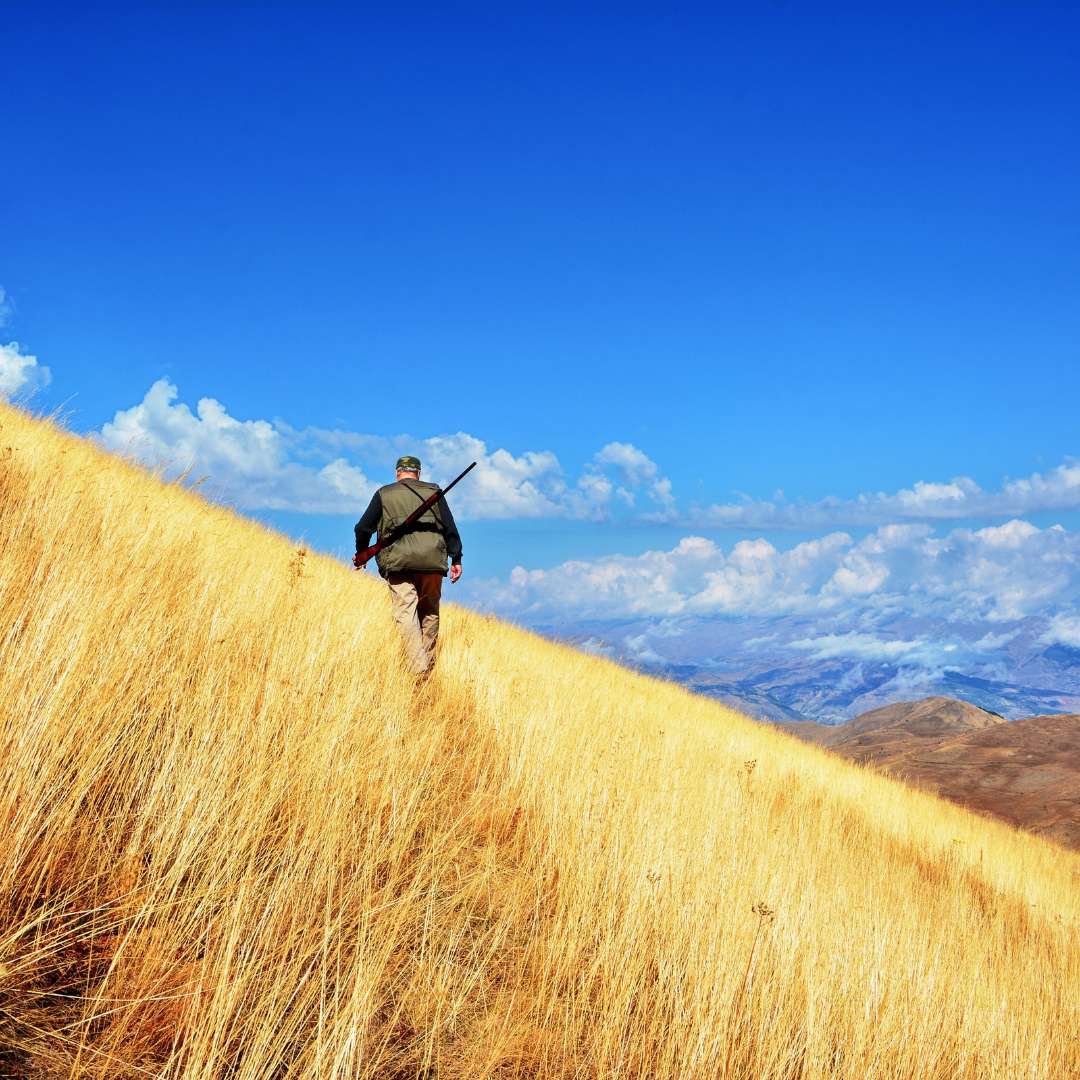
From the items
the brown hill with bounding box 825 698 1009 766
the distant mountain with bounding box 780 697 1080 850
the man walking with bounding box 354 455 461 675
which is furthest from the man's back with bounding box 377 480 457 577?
the brown hill with bounding box 825 698 1009 766

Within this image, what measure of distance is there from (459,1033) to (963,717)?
53291 millimetres

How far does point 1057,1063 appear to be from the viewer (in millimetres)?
3812

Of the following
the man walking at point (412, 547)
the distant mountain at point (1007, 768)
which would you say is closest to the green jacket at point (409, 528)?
the man walking at point (412, 547)

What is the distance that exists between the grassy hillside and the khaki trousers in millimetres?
1050

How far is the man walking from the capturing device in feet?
22.4

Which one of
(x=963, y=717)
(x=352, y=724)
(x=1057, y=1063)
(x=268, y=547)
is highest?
(x=963, y=717)

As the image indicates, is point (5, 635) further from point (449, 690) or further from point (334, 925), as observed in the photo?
point (449, 690)

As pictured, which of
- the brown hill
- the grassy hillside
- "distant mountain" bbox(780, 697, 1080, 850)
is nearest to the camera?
the grassy hillside

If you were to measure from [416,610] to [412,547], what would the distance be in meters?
0.70

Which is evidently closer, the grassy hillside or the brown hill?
the grassy hillside

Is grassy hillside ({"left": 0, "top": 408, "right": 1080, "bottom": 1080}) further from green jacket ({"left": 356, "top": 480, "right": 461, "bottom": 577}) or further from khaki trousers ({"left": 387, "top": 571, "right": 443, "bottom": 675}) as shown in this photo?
green jacket ({"left": 356, "top": 480, "right": 461, "bottom": 577})

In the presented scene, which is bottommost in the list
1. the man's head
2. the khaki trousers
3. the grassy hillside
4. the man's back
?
the grassy hillside

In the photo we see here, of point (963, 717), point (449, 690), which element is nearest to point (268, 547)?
point (449, 690)

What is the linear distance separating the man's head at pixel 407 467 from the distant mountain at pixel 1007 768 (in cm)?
1846
